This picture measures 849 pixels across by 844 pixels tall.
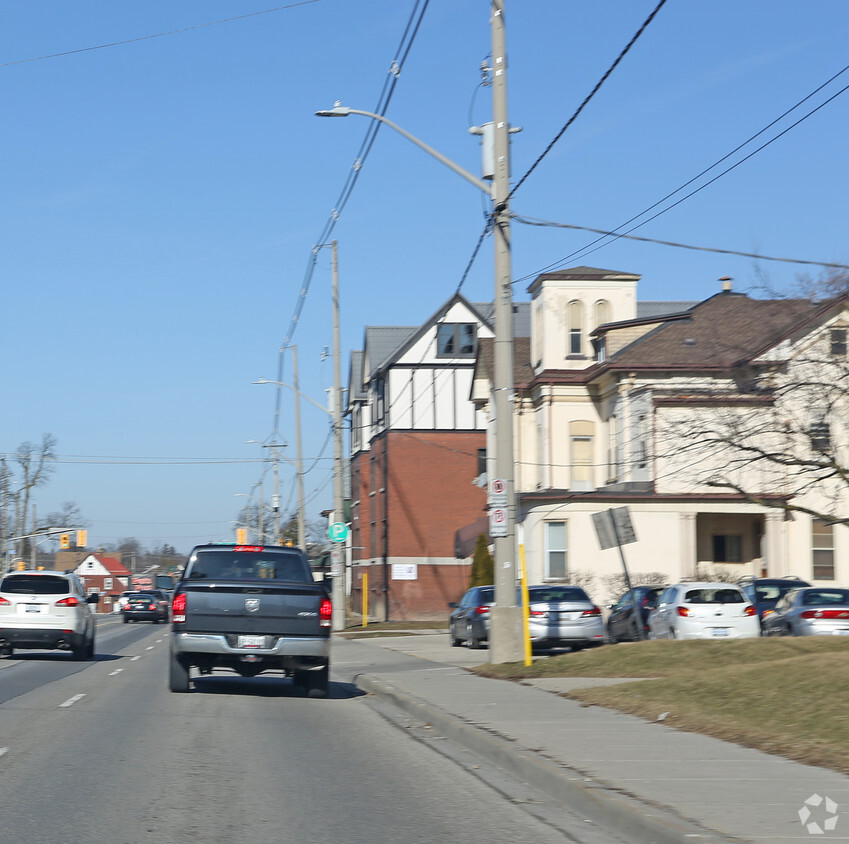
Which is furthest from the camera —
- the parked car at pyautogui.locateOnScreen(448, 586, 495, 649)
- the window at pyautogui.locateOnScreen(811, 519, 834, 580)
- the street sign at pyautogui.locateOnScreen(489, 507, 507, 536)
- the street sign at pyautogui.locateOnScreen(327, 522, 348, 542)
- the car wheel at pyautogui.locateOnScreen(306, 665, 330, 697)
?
the window at pyautogui.locateOnScreen(811, 519, 834, 580)

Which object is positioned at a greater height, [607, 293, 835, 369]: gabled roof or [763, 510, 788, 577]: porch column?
[607, 293, 835, 369]: gabled roof

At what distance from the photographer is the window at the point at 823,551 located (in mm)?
39250

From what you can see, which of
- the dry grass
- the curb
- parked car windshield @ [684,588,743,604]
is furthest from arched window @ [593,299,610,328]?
the curb

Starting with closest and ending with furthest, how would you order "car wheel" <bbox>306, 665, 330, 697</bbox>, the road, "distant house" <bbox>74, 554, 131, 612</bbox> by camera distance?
the road < "car wheel" <bbox>306, 665, 330, 697</bbox> < "distant house" <bbox>74, 554, 131, 612</bbox>

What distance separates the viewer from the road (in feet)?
25.3

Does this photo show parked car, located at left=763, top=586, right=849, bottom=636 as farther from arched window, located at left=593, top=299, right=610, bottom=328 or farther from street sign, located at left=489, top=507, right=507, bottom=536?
arched window, located at left=593, top=299, right=610, bottom=328

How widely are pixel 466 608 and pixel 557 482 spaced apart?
1367 centimetres

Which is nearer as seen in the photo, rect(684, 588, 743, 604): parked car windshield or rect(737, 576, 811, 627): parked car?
rect(684, 588, 743, 604): parked car windshield

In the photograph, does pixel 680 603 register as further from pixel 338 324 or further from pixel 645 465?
pixel 338 324

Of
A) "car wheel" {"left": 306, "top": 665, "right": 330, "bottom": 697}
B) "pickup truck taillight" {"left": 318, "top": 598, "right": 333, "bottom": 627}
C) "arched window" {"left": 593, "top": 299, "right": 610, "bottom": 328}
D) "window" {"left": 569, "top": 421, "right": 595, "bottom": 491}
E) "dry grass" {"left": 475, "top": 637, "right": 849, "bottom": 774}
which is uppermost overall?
"arched window" {"left": 593, "top": 299, "right": 610, "bottom": 328}

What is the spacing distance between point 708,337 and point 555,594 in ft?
56.7

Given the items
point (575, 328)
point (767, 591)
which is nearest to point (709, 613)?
point (767, 591)

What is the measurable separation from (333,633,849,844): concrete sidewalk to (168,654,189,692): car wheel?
2.80 meters

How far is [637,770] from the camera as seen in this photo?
9.34m
